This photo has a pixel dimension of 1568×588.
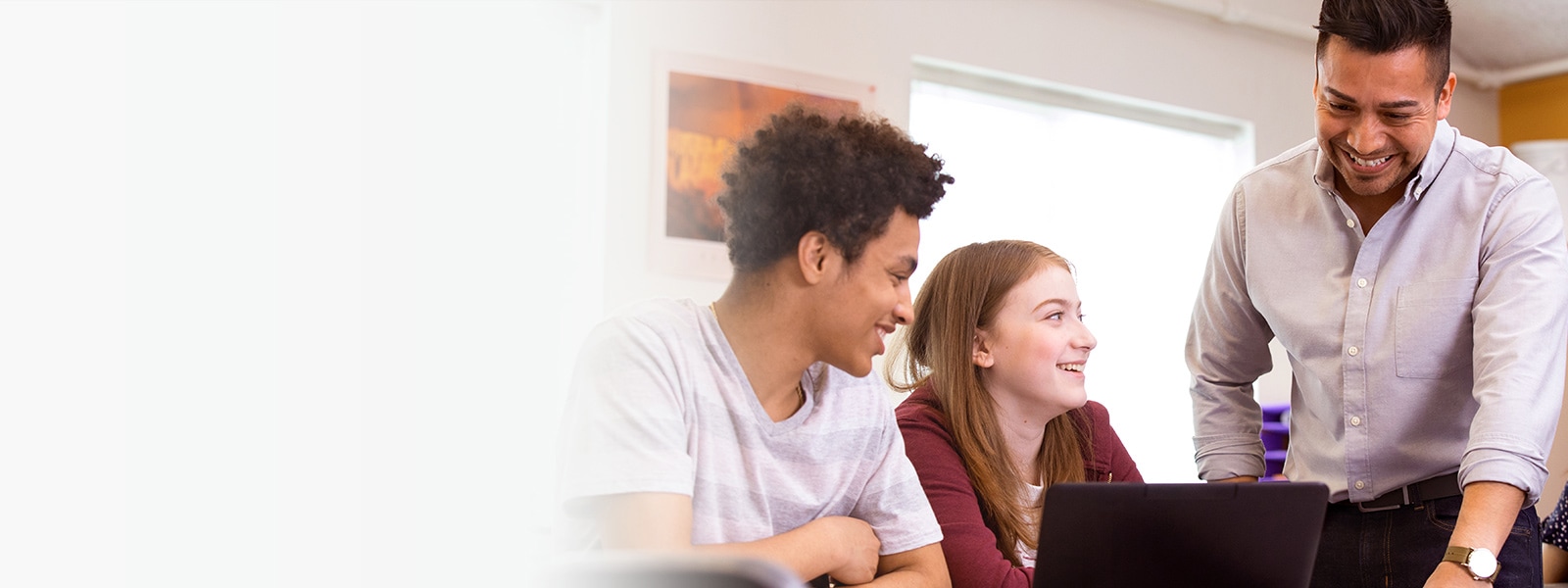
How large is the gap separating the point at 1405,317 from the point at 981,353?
1.74 ft

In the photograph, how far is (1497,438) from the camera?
4.25 feet

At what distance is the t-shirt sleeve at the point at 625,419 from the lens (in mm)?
1029

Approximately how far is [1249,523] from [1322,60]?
2.31ft

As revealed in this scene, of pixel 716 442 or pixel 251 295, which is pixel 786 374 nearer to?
pixel 716 442

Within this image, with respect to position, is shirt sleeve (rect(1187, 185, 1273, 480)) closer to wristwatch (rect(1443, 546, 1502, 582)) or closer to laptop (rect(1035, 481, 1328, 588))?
wristwatch (rect(1443, 546, 1502, 582))

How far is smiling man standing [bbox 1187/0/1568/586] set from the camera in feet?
4.50

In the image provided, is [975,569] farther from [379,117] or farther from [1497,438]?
[379,117]

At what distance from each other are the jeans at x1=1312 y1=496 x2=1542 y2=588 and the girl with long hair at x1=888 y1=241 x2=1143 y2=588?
297 mm

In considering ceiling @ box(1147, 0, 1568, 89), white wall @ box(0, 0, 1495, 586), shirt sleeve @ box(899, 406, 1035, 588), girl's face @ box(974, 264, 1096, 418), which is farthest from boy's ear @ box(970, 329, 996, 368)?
ceiling @ box(1147, 0, 1568, 89)

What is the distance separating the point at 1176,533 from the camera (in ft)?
3.21

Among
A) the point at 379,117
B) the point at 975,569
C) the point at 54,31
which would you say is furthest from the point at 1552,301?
the point at 54,31

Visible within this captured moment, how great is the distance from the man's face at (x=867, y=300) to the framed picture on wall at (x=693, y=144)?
1.81 m

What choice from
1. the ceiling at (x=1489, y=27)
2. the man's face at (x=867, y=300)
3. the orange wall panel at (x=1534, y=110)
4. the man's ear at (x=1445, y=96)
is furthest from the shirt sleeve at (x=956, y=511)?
the orange wall panel at (x=1534, y=110)

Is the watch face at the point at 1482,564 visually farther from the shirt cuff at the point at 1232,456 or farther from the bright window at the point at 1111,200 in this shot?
the bright window at the point at 1111,200
